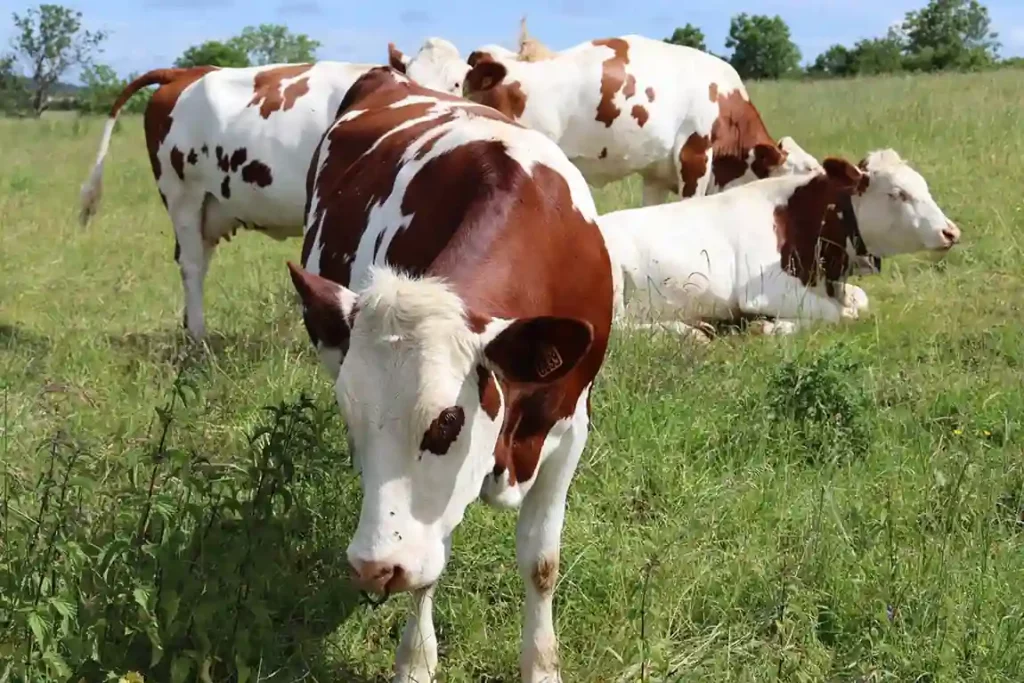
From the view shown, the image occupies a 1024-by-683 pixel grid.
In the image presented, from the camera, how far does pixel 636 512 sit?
4.08 meters

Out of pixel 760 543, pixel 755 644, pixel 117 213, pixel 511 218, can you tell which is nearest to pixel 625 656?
pixel 755 644

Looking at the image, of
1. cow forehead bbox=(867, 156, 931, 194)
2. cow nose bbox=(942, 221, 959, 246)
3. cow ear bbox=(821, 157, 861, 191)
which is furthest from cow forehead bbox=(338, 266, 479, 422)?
cow nose bbox=(942, 221, 959, 246)

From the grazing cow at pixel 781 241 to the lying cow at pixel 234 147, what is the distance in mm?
2065

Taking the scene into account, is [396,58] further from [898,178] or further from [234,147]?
[898,178]

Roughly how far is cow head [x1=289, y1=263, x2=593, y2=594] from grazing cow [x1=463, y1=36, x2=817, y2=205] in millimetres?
6670

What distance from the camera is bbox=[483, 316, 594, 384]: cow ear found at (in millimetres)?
2354

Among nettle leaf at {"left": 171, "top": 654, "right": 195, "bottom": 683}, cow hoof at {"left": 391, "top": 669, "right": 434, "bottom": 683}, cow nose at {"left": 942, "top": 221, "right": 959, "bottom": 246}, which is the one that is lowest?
cow hoof at {"left": 391, "top": 669, "right": 434, "bottom": 683}

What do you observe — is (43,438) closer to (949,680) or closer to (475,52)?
(949,680)

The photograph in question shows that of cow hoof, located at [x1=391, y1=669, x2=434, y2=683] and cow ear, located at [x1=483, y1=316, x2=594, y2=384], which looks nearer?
cow ear, located at [x1=483, y1=316, x2=594, y2=384]

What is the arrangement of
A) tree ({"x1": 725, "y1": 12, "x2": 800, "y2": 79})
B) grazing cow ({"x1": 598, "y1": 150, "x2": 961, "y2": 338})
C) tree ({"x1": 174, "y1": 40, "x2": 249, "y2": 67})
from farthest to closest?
tree ({"x1": 725, "y1": 12, "x2": 800, "y2": 79}) < tree ({"x1": 174, "y1": 40, "x2": 249, "y2": 67}) < grazing cow ({"x1": 598, "y1": 150, "x2": 961, "y2": 338})

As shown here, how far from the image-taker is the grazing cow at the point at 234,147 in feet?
23.5

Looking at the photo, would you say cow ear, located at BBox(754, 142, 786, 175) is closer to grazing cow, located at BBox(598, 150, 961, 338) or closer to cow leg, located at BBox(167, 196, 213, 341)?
grazing cow, located at BBox(598, 150, 961, 338)

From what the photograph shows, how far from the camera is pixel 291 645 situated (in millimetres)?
3209

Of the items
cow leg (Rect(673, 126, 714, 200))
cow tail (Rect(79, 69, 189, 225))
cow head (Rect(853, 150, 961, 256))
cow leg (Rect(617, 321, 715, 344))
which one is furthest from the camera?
cow leg (Rect(673, 126, 714, 200))
